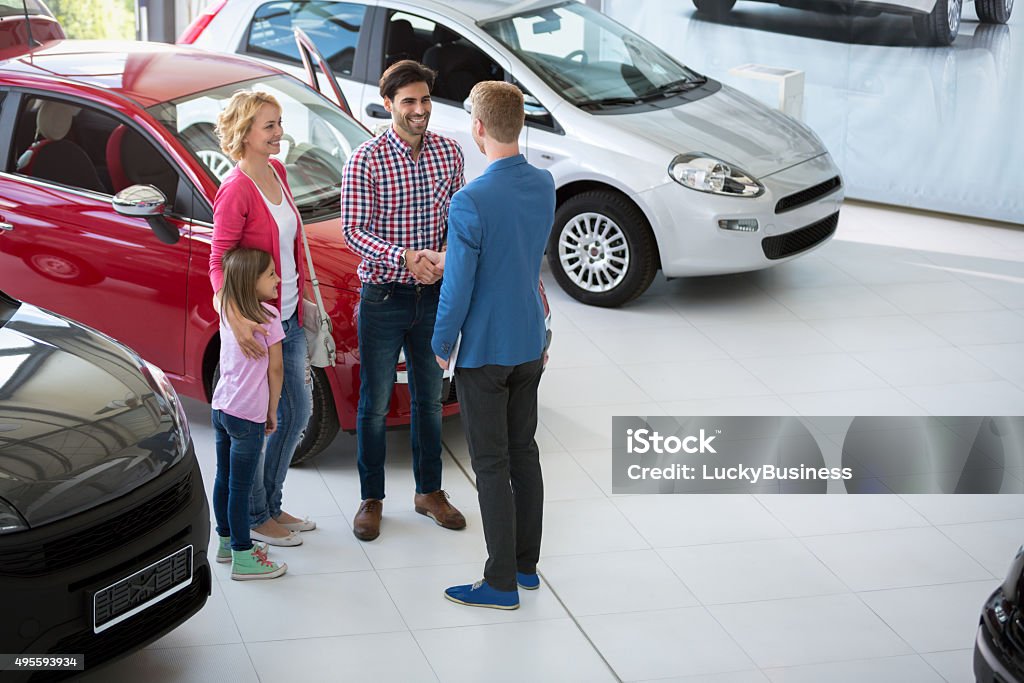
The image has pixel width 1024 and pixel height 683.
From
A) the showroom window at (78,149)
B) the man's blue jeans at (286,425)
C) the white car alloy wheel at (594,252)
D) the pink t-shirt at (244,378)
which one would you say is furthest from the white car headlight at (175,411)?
the white car alloy wheel at (594,252)

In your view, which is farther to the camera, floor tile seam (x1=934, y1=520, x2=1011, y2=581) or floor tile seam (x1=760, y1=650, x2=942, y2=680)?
floor tile seam (x1=934, y1=520, x2=1011, y2=581)

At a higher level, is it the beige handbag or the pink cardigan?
the pink cardigan

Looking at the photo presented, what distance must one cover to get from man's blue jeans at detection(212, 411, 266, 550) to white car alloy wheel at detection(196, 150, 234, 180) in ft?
4.53

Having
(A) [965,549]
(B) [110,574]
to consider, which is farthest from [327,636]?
(A) [965,549]

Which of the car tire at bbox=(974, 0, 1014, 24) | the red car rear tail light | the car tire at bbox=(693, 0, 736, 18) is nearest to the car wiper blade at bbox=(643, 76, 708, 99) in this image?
the car tire at bbox=(693, 0, 736, 18)

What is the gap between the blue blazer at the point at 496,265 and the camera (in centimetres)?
411

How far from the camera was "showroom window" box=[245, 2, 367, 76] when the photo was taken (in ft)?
26.4

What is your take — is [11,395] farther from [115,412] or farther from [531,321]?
[531,321]

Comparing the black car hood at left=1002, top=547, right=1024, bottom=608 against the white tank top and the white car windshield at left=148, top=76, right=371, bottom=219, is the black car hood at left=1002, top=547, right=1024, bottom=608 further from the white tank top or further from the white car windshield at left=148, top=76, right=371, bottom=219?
the white car windshield at left=148, top=76, right=371, bottom=219

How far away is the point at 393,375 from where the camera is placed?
16.0ft

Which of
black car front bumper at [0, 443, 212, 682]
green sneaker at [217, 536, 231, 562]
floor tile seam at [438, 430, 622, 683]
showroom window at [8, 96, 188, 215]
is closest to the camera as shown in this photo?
black car front bumper at [0, 443, 212, 682]

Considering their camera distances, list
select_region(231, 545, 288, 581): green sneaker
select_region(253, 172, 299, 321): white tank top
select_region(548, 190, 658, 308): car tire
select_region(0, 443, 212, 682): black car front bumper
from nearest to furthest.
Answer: select_region(0, 443, 212, 682): black car front bumper < select_region(253, 172, 299, 321): white tank top < select_region(231, 545, 288, 581): green sneaker < select_region(548, 190, 658, 308): car tire

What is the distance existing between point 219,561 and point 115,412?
3.59ft

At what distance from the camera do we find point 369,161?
467cm
